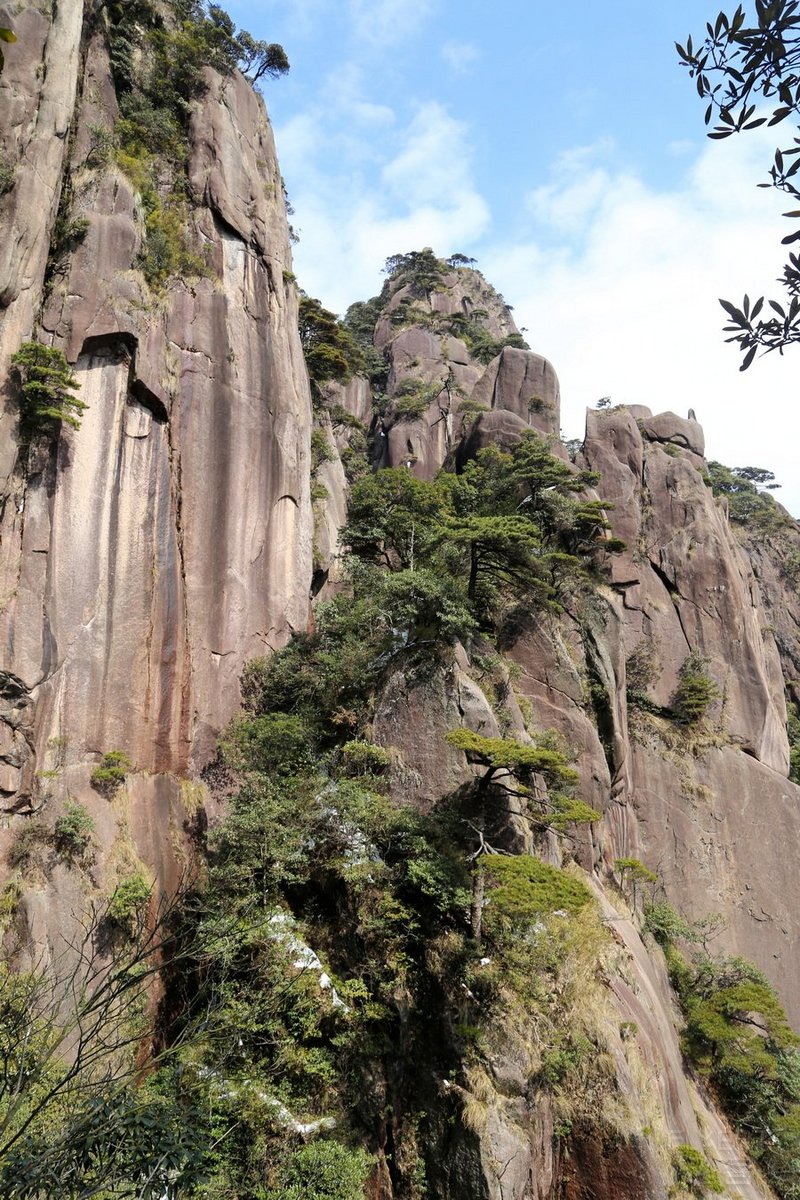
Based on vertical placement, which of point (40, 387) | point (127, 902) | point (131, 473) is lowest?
point (127, 902)

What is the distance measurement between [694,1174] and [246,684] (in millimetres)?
13011

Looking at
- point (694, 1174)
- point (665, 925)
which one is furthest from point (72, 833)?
point (665, 925)

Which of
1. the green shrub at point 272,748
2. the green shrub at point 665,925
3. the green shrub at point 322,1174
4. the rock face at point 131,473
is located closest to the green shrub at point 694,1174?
the green shrub at point 322,1174

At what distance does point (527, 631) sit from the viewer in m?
21.7

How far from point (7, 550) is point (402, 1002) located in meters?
11.2

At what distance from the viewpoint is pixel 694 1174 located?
11.9 meters

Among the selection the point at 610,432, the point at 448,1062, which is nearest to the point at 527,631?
the point at 448,1062

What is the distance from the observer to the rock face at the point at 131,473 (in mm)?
14656

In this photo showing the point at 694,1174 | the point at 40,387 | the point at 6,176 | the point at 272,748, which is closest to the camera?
the point at 694,1174

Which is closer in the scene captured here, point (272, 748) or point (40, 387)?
point (40, 387)

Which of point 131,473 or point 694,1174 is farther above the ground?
point 131,473

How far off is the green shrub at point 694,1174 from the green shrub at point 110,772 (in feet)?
39.0

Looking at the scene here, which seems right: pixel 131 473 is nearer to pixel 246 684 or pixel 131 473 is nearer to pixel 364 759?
pixel 246 684

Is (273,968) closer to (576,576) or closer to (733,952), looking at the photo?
(576,576)
